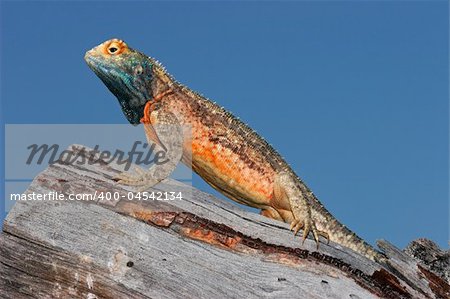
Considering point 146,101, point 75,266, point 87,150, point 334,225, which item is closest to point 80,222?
point 75,266

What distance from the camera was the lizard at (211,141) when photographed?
30.3ft

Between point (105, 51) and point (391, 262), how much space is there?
497 cm

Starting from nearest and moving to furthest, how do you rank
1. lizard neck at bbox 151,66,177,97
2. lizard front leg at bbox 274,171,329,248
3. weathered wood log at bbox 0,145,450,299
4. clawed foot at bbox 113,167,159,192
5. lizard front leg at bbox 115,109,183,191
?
weathered wood log at bbox 0,145,450,299, clawed foot at bbox 113,167,159,192, lizard front leg at bbox 115,109,183,191, lizard front leg at bbox 274,171,329,248, lizard neck at bbox 151,66,177,97

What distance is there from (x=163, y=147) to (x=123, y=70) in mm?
1262

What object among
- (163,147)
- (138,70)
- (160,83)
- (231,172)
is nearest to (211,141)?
(231,172)

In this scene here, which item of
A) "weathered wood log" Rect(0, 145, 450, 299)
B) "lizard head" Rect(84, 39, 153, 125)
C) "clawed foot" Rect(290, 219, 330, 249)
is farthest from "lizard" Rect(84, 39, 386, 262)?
"weathered wood log" Rect(0, 145, 450, 299)

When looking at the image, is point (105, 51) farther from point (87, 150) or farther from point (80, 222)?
point (80, 222)

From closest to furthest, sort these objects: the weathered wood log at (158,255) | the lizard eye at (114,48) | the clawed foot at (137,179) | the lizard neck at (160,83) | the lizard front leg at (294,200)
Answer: the weathered wood log at (158,255) < the clawed foot at (137,179) < the lizard front leg at (294,200) < the lizard eye at (114,48) < the lizard neck at (160,83)

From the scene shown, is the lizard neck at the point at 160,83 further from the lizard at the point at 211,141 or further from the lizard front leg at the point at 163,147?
the lizard front leg at the point at 163,147

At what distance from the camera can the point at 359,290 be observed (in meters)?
7.77

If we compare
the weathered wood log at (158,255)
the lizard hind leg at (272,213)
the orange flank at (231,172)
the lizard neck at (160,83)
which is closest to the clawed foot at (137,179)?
the weathered wood log at (158,255)

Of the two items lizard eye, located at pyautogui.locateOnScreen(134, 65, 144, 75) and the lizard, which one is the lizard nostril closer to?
the lizard

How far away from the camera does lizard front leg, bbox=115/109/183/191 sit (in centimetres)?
828

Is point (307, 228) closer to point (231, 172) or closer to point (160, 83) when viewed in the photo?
point (231, 172)
